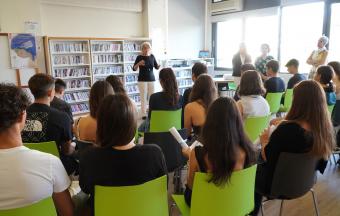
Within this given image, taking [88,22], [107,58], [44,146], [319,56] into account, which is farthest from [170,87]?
[88,22]

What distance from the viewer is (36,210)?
3.91ft

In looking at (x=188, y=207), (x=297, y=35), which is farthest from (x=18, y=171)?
(x=297, y=35)

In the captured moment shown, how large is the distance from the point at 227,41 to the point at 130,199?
856 cm

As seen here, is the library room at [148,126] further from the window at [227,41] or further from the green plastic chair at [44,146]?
the window at [227,41]

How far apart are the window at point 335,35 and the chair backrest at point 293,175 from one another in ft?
18.9

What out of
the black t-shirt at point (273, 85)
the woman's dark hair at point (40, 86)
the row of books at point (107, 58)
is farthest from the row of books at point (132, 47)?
the woman's dark hair at point (40, 86)

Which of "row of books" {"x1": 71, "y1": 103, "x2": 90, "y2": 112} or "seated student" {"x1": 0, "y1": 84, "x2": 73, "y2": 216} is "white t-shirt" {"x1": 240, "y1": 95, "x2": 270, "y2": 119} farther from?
"row of books" {"x1": 71, "y1": 103, "x2": 90, "y2": 112}

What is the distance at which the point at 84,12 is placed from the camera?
6875mm

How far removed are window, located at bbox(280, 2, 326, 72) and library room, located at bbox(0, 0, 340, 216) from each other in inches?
1.0

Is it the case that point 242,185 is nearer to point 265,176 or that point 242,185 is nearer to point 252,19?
point 265,176

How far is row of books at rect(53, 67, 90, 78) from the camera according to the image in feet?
21.1

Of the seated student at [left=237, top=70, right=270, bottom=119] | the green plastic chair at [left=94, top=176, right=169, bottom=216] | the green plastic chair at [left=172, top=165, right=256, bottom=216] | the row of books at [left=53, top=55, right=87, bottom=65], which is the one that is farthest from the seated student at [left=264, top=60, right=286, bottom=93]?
the row of books at [left=53, top=55, right=87, bottom=65]

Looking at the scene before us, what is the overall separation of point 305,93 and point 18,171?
72.1 inches

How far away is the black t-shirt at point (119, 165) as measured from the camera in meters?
1.47
